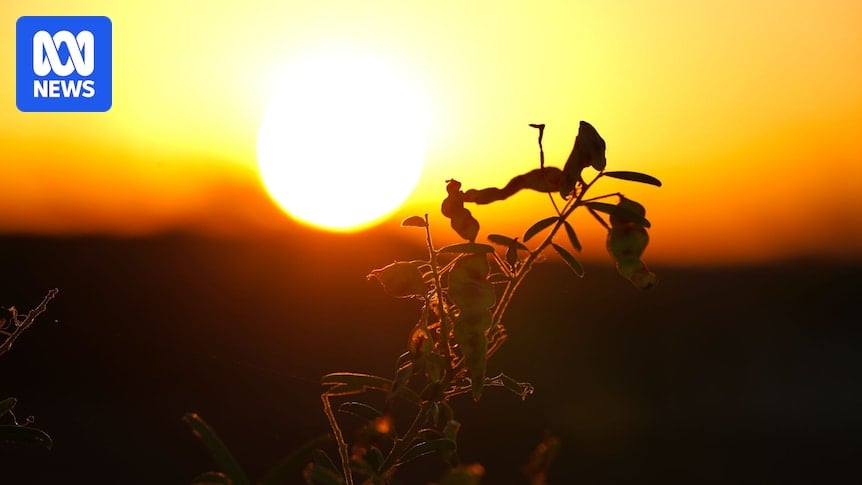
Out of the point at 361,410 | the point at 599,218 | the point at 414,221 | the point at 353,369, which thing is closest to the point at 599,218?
the point at 599,218

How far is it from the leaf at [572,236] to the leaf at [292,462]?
0.27 m

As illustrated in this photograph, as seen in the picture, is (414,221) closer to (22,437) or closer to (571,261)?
(571,261)

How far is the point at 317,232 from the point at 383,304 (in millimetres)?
771

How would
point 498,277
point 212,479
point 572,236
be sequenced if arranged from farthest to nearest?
point 498,277, point 572,236, point 212,479

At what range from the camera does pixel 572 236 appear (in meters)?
0.84

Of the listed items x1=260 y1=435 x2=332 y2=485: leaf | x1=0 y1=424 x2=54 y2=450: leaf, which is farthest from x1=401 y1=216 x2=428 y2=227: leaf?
x1=0 y1=424 x2=54 y2=450: leaf

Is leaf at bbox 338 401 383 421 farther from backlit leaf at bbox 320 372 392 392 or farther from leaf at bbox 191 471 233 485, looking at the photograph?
leaf at bbox 191 471 233 485

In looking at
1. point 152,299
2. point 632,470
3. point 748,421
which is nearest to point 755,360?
point 748,421

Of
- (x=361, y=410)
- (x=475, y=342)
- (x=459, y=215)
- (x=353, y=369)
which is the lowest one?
(x=353, y=369)

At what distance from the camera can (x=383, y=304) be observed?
7898mm

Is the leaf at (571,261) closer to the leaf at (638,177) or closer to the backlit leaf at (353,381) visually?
the leaf at (638,177)

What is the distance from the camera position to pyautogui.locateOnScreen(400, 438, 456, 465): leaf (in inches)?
33.9

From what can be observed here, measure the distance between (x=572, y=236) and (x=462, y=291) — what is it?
0.11m

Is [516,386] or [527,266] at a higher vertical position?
[527,266]
